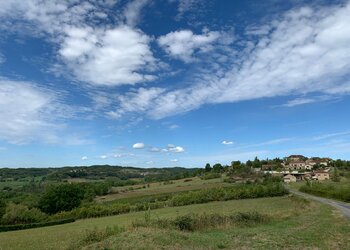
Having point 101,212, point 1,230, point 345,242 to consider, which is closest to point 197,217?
point 345,242

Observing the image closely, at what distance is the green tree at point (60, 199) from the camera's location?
95125mm

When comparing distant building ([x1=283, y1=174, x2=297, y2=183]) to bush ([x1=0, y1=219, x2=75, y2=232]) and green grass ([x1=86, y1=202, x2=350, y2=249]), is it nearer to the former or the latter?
bush ([x1=0, y1=219, x2=75, y2=232])

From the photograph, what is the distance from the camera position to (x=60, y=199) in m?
96.6

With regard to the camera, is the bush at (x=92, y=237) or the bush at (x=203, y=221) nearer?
the bush at (x=92, y=237)

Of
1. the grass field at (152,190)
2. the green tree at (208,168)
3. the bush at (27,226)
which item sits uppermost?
the green tree at (208,168)

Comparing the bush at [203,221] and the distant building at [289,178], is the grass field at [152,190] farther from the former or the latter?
the bush at [203,221]

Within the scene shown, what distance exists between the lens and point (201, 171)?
18700cm

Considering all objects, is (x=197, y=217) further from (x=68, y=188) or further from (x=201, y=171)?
(x=201, y=171)

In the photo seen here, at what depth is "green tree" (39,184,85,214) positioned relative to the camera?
95.1 meters

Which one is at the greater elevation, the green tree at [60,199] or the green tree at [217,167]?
the green tree at [217,167]

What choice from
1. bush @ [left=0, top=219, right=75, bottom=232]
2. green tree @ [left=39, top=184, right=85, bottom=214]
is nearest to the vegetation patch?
bush @ [left=0, top=219, right=75, bottom=232]

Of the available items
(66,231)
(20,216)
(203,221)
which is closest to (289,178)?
(20,216)

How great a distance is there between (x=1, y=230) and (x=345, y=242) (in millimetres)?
65928


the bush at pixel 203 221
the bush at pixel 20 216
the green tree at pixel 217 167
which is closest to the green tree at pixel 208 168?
the green tree at pixel 217 167
